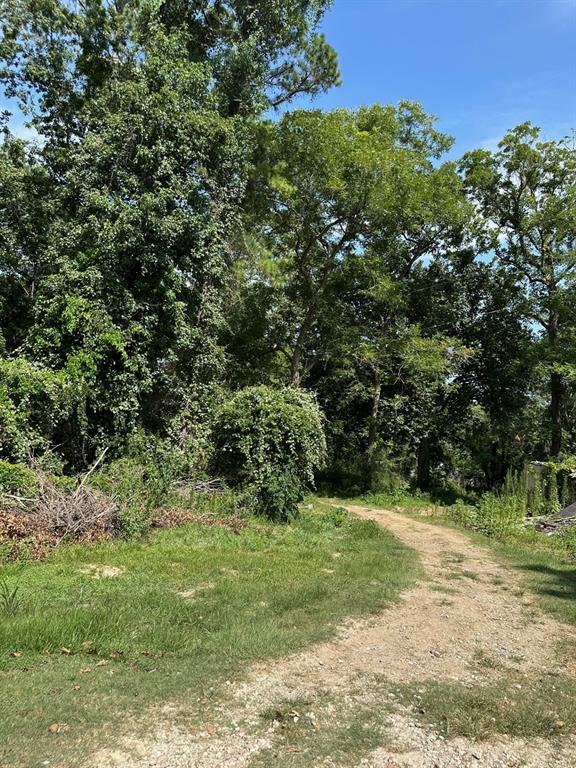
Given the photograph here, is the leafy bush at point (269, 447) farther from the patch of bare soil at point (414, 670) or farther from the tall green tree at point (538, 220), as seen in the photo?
the tall green tree at point (538, 220)

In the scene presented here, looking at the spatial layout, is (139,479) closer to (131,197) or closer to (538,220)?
(131,197)

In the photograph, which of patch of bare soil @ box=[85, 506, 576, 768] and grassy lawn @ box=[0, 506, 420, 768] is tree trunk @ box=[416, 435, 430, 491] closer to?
grassy lawn @ box=[0, 506, 420, 768]

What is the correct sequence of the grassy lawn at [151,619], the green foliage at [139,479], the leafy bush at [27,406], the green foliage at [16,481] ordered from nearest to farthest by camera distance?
1. the grassy lawn at [151,619]
2. the green foliage at [16,481]
3. the green foliage at [139,479]
4. the leafy bush at [27,406]

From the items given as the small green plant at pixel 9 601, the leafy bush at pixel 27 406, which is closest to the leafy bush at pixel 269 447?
the leafy bush at pixel 27 406

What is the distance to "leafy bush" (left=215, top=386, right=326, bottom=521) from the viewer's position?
11.9 metres

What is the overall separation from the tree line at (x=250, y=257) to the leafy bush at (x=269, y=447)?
0.30m

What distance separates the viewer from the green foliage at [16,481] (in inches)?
340

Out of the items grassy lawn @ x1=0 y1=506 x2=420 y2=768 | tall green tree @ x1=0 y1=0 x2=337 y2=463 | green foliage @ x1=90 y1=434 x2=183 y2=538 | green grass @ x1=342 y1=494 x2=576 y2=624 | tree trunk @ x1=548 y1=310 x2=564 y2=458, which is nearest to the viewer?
grassy lawn @ x1=0 y1=506 x2=420 y2=768

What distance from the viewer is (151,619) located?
5457 millimetres

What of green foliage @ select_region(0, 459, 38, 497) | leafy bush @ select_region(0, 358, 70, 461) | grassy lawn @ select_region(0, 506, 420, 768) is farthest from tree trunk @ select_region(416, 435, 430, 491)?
green foliage @ select_region(0, 459, 38, 497)

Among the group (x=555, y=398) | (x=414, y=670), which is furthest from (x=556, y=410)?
(x=414, y=670)

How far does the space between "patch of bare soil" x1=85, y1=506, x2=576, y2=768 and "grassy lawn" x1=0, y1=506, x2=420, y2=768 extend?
0.25 m

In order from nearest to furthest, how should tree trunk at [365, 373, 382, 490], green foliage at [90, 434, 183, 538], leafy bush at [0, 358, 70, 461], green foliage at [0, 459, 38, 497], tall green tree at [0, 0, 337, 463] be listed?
green foliage at [0, 459, 38, 497], green foliage at [90, 434, 183, 538], leafy bush at [0, 358, 70, 461], tall green tree at [0, 0, 337, 463], tree trunk at [365, 373, 382, 490]

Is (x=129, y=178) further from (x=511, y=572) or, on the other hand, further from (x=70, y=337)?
(x=511, y=572)
